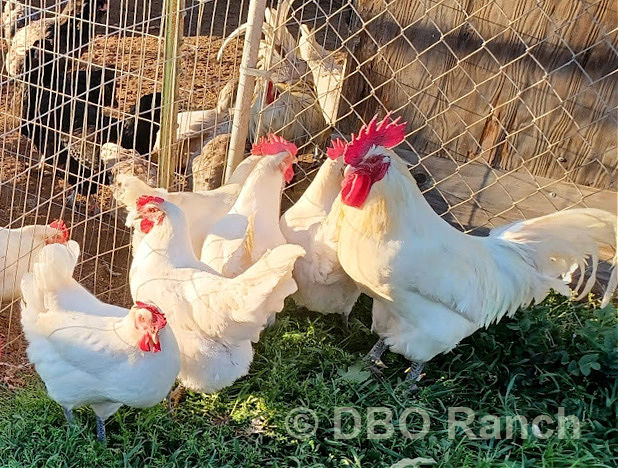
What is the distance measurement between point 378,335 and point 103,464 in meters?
1.50

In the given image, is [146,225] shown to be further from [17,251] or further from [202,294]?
[17,251]

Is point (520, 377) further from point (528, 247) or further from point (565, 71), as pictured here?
point (565, 71)

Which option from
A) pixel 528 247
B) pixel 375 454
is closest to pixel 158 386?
pixel 375 454

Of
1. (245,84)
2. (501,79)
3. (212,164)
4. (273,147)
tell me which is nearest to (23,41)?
(212,164)

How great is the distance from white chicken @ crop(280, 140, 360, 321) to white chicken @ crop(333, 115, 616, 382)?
0.56 feet

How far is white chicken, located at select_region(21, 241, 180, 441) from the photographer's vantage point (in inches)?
108

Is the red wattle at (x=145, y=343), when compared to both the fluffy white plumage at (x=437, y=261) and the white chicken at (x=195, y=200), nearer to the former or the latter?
the white chicken at (x=195, y=200)

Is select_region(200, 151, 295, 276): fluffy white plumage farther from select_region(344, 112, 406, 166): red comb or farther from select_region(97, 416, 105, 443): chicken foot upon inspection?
select_region(97, 416, 105, 443): chicken foot

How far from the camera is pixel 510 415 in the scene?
3266 millimetres

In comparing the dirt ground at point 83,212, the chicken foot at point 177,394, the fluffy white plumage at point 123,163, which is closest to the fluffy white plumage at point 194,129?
the dirt ground at point 83,212

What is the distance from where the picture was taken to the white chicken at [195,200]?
339 centimetres

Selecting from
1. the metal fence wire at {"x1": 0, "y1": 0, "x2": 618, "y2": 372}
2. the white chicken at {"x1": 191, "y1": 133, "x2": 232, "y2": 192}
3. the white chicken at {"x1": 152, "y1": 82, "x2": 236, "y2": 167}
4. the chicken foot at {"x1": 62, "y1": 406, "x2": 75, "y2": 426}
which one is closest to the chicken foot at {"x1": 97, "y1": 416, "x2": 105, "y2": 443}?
the chicken foot at {"x1": 62, "y1": 406, "x2": 75, "y2": 426}

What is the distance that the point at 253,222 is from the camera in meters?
3.42

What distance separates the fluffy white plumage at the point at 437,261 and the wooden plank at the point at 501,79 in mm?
700
